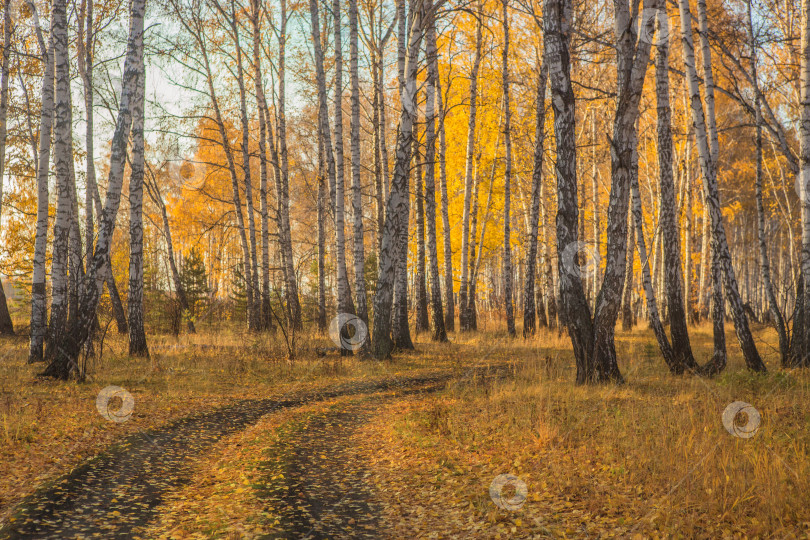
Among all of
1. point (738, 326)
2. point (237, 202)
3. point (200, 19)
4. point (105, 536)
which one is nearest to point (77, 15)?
point (200, 19)

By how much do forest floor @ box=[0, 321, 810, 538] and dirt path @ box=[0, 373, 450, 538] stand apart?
0.07ft

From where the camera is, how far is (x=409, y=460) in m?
5.31

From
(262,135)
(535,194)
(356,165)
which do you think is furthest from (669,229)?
(262,135)

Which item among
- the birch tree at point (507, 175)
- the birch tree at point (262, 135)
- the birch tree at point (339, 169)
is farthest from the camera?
the birch tree at point (262, 135)

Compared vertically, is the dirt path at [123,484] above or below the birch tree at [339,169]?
below

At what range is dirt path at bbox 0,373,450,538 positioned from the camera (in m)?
3.64

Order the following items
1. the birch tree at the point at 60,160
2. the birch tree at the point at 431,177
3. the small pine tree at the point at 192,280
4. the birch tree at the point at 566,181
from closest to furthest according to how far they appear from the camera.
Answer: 1. the birch tree at the point at 566,181
2. the birch tree at the point at 60,160
3. the birch tree at the point at 431,177
4. the small pine tree at the point at 192,280

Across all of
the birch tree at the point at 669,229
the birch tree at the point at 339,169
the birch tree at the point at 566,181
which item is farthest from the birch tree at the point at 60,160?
the birch tree at the point at 669,229

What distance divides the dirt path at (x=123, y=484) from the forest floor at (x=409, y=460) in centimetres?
2

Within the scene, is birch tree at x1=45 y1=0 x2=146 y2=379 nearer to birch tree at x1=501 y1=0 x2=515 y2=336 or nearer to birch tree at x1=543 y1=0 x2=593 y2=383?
birch tree at x1=543 y1=0 x2=593 y2=383

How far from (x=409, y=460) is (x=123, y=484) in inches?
103

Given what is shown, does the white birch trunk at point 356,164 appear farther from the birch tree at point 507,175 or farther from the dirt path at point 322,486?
the birch tree at point 507,175

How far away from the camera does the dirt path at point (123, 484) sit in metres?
3.64

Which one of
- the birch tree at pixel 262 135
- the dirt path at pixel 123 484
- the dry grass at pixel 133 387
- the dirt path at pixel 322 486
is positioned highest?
the birch tree at pixel 262 135
